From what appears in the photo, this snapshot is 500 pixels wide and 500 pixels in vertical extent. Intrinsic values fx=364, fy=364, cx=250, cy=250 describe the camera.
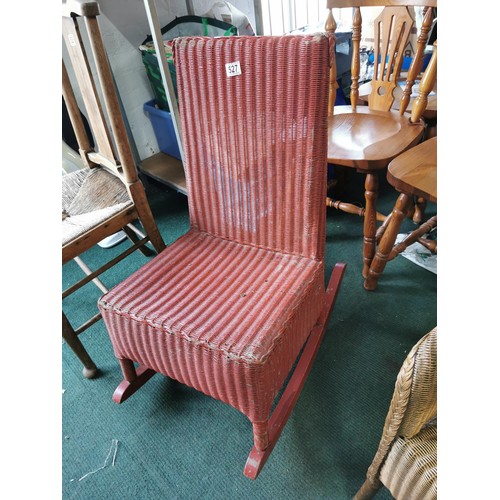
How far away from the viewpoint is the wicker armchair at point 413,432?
0.56 m

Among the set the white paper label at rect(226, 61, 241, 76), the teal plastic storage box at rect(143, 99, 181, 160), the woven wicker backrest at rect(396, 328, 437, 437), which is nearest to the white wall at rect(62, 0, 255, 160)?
the teal plastic storage box at rect(143, 99, 181, 160)

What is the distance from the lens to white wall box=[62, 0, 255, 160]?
185 centimetres

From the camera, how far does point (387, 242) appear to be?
1371mm

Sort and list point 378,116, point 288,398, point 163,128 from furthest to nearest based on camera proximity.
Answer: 1. point 163,128
2. point 378,116
3. point 288,398

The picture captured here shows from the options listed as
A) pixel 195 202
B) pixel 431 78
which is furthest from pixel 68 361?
pixel 431 78

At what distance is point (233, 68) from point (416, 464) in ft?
3.35

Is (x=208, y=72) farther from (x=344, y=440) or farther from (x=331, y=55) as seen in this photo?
(x=344, y=440)

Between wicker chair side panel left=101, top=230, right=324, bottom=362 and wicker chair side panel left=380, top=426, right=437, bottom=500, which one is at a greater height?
wicker chair side panel left=101, top=230, right=324, bottom=362

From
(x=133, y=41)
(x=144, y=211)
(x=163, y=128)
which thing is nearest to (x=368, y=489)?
(x=144, y=211)

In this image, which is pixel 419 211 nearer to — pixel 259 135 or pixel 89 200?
pixel 259 135

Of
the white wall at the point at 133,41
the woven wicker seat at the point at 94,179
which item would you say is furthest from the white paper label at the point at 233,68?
the white wall at the point at 133,41

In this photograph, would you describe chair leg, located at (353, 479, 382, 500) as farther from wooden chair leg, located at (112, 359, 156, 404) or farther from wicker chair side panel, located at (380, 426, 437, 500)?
wooden chair leg, located at (112, 359, 156, 404)

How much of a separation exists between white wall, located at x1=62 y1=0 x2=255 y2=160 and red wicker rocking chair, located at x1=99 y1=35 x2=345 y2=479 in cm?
106

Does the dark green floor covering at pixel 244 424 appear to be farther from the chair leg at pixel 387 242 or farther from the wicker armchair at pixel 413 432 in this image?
the wicker armchair at pixel 413 432
